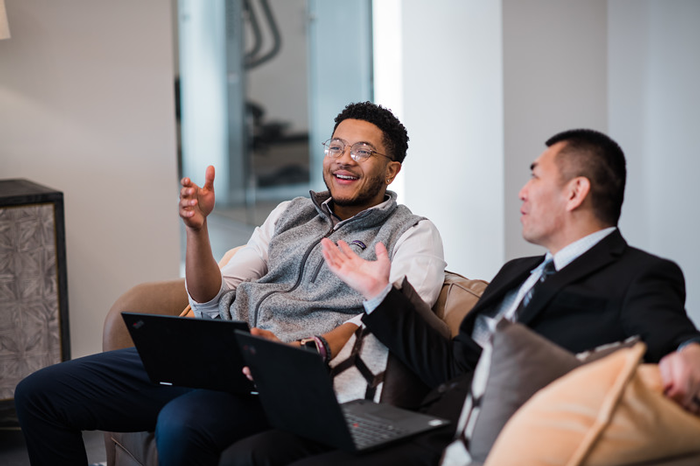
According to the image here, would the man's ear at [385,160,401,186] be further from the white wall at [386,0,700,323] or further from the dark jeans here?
the white wall at [386,0,700,323]

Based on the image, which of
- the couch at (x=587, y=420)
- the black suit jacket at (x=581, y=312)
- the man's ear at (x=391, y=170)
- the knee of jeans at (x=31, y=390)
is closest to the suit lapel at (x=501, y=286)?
the black suit jacket at (x=581, y=312)

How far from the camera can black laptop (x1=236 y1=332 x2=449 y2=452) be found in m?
1.32

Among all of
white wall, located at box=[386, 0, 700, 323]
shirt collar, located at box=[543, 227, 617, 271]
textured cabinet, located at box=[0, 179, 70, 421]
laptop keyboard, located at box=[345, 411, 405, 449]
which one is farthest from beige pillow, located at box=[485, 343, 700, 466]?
white wall, located at box=[386, 0, 700, 323]

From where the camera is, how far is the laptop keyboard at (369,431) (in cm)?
140

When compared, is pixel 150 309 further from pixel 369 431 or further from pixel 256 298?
pixel 369 431

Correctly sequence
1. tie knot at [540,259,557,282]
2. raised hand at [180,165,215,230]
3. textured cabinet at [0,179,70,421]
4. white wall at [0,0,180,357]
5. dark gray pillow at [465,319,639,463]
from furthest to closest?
white wall at [0,0,180,357] < textured cabinet at [0,179,70,421] < raised hand at [180,165,215,230] < tie knot at [540,259,557,282] < dark gray pillow at [465,319,639,463]

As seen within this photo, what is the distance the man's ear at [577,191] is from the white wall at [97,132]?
2.23 metres

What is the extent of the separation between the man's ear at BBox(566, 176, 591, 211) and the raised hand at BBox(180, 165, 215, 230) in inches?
34.3

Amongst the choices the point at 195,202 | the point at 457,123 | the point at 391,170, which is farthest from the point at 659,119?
the point at 195,202

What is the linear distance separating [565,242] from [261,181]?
500 centimetres

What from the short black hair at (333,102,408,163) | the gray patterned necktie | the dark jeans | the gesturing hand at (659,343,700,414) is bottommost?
the dark jeans

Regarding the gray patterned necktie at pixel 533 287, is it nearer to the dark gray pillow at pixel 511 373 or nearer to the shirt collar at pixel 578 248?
the shirt collar at pixel 578 248

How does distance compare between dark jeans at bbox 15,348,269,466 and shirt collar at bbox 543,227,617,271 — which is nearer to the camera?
shirt collar at bbox 543,227,617,271

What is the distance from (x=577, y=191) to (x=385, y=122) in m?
0.83
